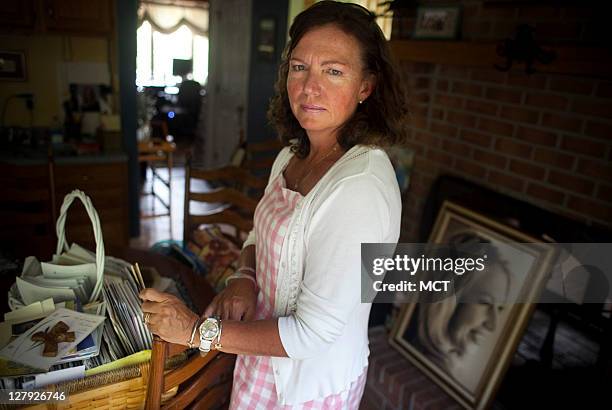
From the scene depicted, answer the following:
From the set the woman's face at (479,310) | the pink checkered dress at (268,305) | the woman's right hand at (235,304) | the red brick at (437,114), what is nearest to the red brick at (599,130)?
the woman's face at (479,310)

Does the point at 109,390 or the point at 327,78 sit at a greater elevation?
the point at 327,78

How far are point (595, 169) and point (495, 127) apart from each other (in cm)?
42

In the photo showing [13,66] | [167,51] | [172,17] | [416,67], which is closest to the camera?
[416,67]

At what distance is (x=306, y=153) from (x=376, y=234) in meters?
0.40

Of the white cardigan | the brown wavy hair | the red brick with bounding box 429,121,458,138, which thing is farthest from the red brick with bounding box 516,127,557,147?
the white cardigan

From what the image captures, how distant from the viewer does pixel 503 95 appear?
1.83 meters

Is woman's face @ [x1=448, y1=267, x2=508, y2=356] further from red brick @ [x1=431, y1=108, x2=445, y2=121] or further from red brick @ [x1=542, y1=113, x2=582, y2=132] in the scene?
red brick @ [x1=431, y1=108, x2=445, y2=121]

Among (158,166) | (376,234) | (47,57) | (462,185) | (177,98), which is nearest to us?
(376,234)

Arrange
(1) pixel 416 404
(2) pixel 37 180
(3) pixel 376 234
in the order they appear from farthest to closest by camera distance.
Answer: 1. (2) pixel 37 180
2. (1) pixel 416 404
3. (3) pixel 376 234

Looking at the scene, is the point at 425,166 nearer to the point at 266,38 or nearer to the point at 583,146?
the point at 583,146

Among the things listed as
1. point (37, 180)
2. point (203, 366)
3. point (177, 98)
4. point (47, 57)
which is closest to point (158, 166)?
point (177, 98)

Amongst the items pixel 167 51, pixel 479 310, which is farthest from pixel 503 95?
pixel 167 51

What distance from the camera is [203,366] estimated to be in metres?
1.15

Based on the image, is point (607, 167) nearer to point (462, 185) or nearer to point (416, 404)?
point (462, 185)
